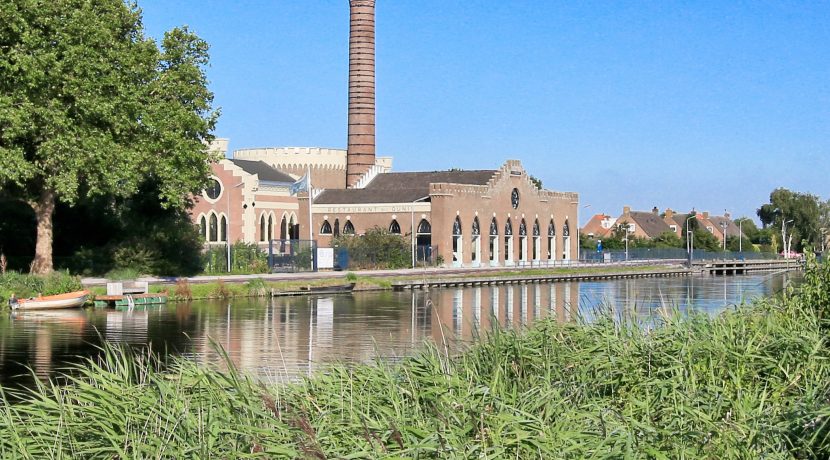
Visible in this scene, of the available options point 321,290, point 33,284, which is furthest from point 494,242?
point 33,284

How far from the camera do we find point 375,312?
44375 mm

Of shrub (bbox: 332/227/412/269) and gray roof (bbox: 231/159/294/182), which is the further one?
gray roof (bbox: 231/159/294/182)

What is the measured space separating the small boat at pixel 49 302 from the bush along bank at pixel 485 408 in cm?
2994

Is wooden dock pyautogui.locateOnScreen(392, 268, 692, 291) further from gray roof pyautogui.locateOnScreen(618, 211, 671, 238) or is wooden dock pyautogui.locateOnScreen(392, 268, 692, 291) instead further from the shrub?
gray roof pyautogui.locateOnScreen(618, 211, 671, 238)

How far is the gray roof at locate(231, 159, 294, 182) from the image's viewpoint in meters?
92.6

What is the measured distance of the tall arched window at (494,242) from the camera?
3612 inches

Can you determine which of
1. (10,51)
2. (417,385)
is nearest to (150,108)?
(10,51)

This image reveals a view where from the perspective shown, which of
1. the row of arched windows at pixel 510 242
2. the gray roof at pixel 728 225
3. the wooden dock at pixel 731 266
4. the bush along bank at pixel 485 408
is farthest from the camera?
the gray roof at pixel 728 225

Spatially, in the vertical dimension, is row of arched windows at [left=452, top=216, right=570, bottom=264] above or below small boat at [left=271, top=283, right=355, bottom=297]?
above

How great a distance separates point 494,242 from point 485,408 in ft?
261

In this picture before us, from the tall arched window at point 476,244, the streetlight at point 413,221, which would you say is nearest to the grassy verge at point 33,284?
the streetlight at point 413,221

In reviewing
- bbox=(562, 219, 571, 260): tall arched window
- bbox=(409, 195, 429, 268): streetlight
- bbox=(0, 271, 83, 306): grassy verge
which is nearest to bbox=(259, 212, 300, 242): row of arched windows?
bbox=(409, 195, 429, 268): streetlight

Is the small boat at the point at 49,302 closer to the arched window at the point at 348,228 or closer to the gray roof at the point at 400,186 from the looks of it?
the arched window at the point at 348,228

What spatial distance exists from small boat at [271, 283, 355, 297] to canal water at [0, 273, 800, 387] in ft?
5.07
